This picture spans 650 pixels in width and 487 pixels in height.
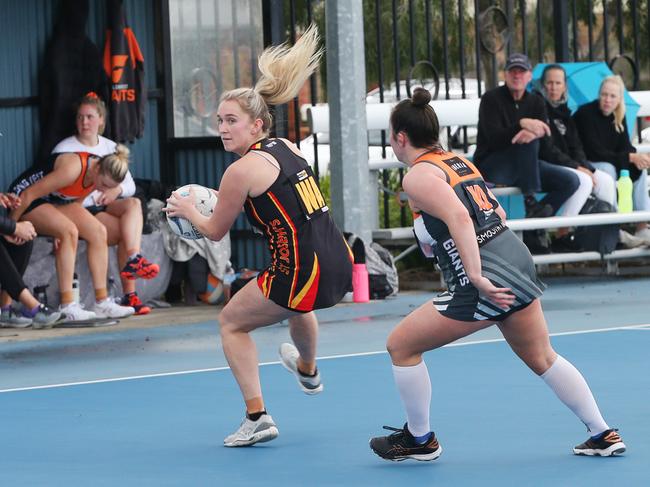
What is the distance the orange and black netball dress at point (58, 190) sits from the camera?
40.9ft

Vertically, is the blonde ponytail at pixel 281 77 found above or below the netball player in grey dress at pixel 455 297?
above

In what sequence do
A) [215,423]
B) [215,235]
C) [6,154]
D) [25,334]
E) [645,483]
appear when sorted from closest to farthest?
1. [645,483]
2. [215,235]
3. [215,423]
4. [25,334]
5. [6,154]

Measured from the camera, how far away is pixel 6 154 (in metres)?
13.4

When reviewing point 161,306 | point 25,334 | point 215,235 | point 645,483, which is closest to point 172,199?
point 215,235

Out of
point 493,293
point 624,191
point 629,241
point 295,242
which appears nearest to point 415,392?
point 493,293

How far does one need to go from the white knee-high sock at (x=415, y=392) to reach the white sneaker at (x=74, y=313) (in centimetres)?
610

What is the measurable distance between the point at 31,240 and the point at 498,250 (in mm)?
6435

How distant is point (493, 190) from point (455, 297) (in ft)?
24.8

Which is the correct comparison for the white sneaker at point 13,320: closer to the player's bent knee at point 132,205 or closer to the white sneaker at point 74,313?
the white sneaker at point 74,313

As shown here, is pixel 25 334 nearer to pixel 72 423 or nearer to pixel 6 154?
pixel 6 154

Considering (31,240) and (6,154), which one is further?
(6,154)

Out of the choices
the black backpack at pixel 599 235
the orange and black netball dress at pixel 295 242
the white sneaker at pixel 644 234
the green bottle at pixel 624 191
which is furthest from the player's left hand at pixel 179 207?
the white sneaker at pixel 644 234

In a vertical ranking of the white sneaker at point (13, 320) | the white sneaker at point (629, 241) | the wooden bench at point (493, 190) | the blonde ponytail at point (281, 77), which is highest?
the blonde ponytail at point (281, 77)

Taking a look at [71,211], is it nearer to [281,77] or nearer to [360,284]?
[360,284]
